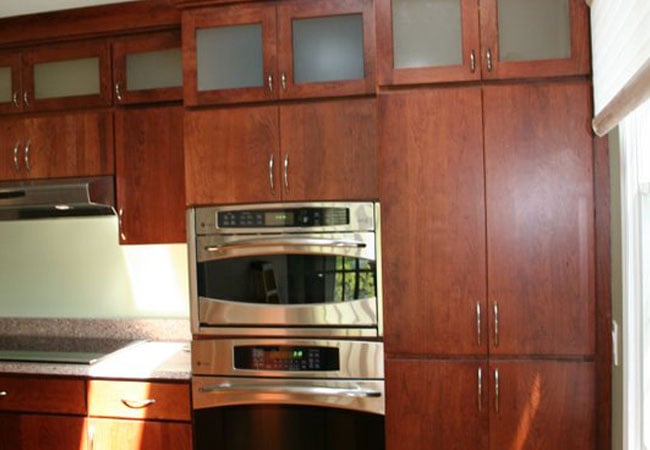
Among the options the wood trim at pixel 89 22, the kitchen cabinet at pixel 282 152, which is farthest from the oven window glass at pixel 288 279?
the wood trim at pixel 89 22

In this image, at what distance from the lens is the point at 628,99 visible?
1.18 metres

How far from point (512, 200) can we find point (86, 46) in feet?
7.02

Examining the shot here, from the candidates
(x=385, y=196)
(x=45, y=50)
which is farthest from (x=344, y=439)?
(x=45, y=50)

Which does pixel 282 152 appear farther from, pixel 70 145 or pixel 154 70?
pixel 70 145

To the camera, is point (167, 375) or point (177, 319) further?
point (177, 319)

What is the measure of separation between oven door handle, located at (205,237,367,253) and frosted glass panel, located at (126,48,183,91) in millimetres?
892

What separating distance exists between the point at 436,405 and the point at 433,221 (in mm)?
690

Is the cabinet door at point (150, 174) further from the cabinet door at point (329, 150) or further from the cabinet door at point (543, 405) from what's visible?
the cabinet door at point (543, 405)

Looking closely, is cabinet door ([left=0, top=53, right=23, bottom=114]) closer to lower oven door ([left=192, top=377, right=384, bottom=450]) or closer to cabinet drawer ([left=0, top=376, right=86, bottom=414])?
cabinet drawer ([left=0, top=376, right=86, bottom=414])

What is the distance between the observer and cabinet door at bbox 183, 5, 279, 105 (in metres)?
2.04

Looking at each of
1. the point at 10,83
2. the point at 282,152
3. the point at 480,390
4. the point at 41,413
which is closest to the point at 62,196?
the point at 10,83

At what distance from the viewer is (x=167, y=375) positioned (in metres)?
2.11

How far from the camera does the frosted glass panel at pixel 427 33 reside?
1836 mm

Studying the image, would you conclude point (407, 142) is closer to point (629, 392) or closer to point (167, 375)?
point (629, 392)
